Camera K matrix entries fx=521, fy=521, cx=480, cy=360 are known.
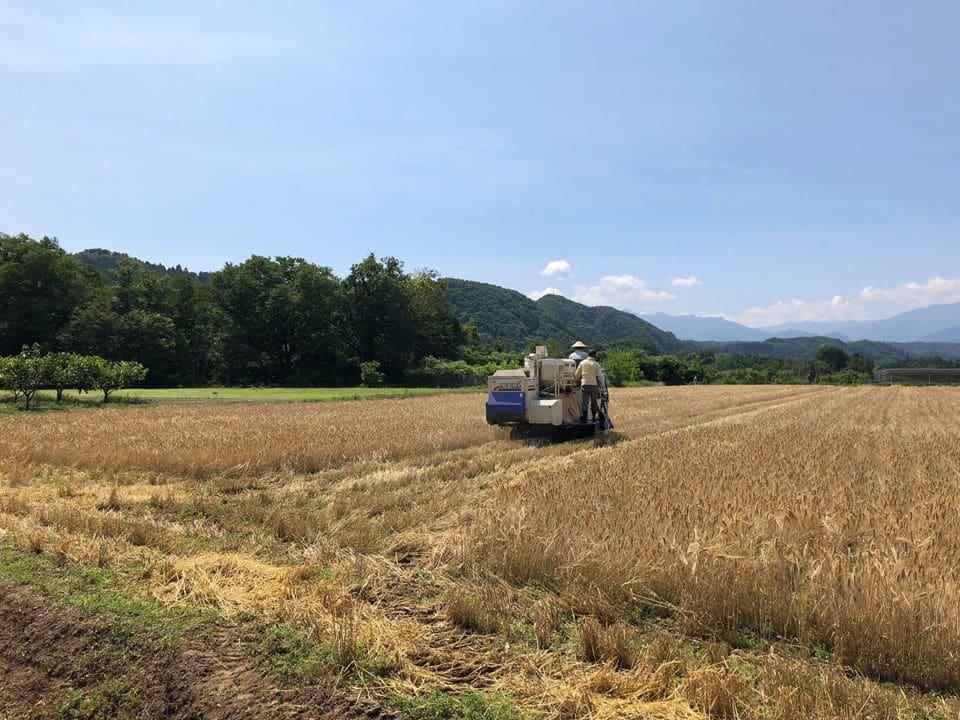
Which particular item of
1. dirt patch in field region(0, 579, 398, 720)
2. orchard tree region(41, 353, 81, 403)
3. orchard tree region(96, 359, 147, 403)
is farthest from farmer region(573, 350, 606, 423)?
orchard tree region(96, 359, 147, 403)

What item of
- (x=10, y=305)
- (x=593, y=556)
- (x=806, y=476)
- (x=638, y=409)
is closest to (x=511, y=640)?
(x=593, y=556)

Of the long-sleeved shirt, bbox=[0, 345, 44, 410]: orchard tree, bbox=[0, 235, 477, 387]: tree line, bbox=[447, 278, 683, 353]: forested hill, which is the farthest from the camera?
bbox=[447, 278, 683, 353]: forested hill

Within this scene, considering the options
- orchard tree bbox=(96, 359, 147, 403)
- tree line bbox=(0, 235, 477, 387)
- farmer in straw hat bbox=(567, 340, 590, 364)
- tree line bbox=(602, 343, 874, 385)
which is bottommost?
tree line bbox=(602, 343, 874, 385)

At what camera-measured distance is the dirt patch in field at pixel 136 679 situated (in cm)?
315

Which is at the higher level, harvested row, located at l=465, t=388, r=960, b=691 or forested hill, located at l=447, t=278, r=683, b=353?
forested hill, located at l=447, t=278, r=683, b=353

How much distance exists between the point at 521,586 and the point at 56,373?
2743cm

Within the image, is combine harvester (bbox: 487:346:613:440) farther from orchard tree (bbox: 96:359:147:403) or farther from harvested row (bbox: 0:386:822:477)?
orchard tree (bbox: 96:359:147:403)

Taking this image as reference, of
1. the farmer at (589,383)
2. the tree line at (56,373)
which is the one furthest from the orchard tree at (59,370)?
the farmer at (589,383)

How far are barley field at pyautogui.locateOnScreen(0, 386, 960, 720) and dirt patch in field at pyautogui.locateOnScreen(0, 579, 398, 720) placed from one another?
2cm

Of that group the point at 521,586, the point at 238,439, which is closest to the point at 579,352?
the point at 238,439

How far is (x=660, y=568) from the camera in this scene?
4395mm

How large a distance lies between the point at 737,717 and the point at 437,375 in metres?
51.1

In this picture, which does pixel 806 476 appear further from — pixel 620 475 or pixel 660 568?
pixel 660 568

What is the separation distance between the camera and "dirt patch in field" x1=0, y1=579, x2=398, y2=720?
3.15 m
